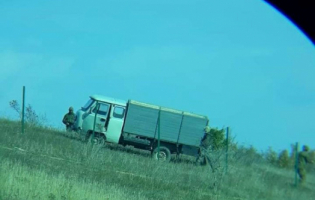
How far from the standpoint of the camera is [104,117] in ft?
88.9

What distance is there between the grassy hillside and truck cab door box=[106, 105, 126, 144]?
381 centimetres

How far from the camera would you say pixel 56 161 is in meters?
17.4

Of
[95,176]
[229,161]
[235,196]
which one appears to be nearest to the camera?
[95,176]

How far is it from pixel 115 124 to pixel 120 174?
377 inches

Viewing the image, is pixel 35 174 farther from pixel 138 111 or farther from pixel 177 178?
pixel 138 111

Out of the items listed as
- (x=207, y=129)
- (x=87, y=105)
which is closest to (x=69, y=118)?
(x=87, y=105)

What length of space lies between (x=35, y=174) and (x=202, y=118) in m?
15.5

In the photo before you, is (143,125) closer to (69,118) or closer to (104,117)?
(104,117)

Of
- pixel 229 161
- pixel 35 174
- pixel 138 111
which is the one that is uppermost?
pixel 138 111

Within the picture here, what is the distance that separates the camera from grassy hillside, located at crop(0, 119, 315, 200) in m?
12.9

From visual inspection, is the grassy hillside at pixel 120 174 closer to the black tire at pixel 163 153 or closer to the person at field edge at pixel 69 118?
the black tire at pixel 163 153

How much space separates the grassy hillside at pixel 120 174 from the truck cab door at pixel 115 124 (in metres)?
3.81

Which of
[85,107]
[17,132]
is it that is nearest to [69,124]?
[85,107]

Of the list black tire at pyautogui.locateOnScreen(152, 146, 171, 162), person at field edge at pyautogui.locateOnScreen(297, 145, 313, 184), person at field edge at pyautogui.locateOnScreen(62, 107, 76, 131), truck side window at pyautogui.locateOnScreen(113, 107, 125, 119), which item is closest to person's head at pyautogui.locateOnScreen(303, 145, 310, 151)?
person at field edge at pyautogui.locateOnScreen(297, 145, 313, 184)
